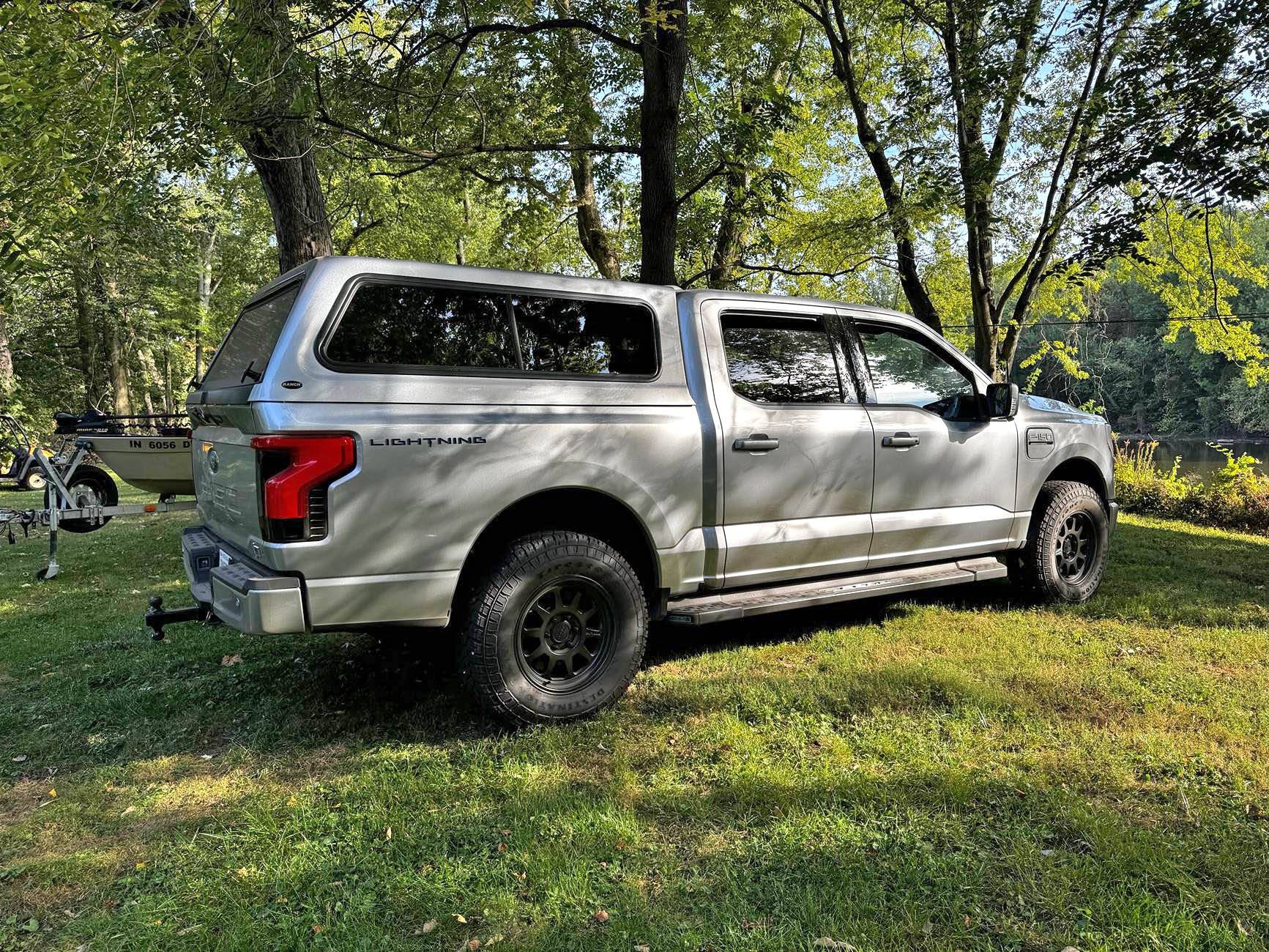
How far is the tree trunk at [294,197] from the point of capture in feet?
23.0

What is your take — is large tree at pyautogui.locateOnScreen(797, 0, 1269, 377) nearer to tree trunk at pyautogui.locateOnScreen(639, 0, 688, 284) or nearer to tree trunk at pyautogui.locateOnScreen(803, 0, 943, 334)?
tree trunk at pyautogui.locateOnScreen(803, 0, 943, 334)

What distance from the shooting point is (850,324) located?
15.3ft

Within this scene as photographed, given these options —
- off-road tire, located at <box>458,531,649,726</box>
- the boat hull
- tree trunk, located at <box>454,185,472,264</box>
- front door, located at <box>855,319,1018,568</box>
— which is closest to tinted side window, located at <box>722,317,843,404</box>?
front door, located at <box>855,319,1018,568</box>

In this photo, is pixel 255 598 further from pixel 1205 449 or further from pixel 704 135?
pixel 1205 449

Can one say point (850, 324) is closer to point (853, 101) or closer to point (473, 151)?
point (473, 151)

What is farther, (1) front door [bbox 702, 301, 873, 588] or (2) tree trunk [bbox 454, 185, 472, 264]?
(2) tree trunk [bbox 454, 185, 472, 264]

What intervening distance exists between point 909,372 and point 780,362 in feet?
3.44

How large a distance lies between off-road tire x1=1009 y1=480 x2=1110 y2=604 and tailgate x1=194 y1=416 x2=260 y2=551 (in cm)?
476

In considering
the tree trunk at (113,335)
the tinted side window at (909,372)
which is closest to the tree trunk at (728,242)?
the tinted side window at (909,372)

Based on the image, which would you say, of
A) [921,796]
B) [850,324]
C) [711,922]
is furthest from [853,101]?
[711,922]

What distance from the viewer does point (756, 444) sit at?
3980mm

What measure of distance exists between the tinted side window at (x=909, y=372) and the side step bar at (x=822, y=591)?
102 cm

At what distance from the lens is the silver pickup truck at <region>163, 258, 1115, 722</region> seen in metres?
3.01

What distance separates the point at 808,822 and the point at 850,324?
295 centimetres
